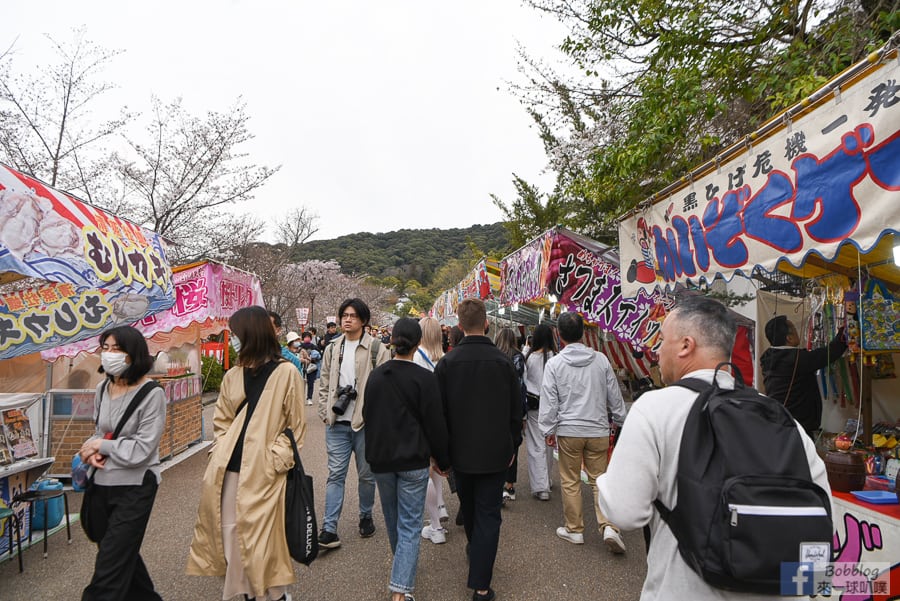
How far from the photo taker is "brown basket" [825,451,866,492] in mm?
3012

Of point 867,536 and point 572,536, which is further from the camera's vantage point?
point 572,536

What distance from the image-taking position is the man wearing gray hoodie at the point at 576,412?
13.2 feet

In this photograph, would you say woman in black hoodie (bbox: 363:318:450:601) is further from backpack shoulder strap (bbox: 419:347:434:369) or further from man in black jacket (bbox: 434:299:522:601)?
backpack shoulder strap (bbox: 419:347:434:369)

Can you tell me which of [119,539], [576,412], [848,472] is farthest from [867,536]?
[119,539]

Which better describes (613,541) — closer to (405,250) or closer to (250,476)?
(250,476)

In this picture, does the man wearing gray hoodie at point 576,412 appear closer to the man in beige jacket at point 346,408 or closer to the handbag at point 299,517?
the man in beige jacket at point 346,408

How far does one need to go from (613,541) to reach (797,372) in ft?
7.06

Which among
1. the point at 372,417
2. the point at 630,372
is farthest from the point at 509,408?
the point at 630,372

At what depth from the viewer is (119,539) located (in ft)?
8.72

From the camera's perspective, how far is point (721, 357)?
162 cm

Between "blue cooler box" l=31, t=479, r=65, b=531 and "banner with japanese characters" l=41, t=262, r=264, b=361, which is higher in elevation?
"banner with japanese characters" l=41, t=262, r=264, b=361

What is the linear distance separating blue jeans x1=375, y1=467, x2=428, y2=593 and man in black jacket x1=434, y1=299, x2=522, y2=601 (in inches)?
11.8

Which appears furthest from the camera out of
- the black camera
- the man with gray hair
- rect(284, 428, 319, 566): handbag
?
the black camera

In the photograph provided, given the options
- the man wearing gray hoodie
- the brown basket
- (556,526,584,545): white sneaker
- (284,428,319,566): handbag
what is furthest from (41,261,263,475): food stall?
the brown basket
